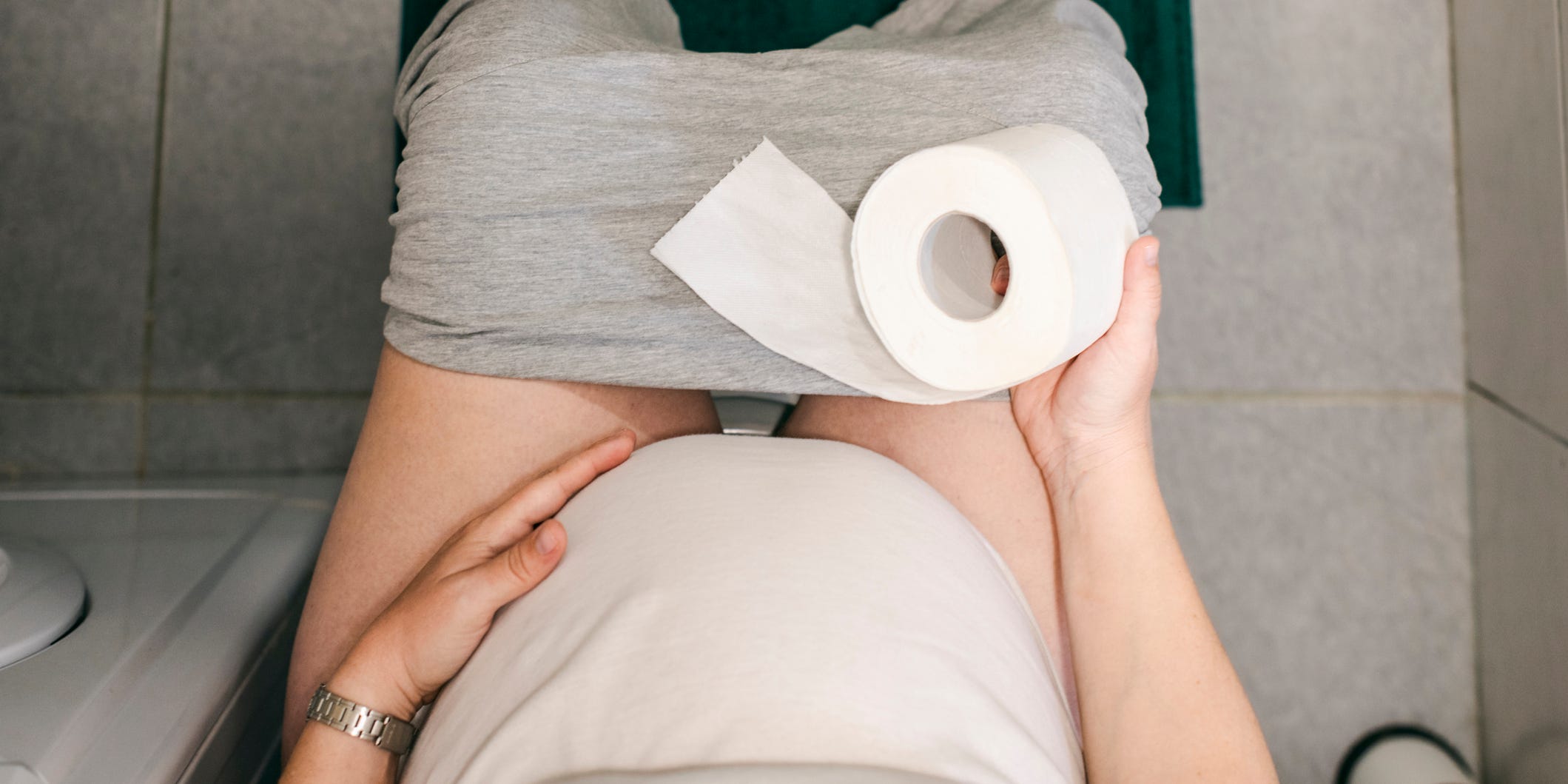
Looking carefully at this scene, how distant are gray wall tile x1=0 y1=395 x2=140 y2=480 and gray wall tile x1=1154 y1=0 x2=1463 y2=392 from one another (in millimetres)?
1554

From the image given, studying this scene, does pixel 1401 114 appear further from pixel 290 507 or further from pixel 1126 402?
pixel 290 507

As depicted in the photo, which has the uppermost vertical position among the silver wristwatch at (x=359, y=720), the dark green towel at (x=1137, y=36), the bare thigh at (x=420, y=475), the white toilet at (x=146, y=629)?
the dark green towel at (x=1137, y=36)

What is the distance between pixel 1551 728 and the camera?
108 cm

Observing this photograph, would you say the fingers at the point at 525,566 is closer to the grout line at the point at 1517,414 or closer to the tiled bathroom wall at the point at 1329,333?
the tiled bathroom wall at the point at 1329,333

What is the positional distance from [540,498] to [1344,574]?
3.88 feet

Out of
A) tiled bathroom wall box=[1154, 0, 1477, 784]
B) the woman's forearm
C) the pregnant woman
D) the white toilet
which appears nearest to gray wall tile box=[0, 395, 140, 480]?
the white toilet

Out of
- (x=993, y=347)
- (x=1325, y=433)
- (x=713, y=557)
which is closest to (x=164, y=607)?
(x=713, y=557)

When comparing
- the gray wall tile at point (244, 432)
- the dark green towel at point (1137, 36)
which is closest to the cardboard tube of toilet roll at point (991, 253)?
the dark green towel at point (1137, 36)

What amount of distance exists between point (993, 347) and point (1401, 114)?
1.08 meters

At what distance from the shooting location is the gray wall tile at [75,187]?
122 cm

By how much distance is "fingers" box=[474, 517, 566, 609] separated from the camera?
1.98ft

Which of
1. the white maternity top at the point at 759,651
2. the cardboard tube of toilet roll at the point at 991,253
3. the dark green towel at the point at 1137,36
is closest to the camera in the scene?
the white maternity top at the point at 759,651

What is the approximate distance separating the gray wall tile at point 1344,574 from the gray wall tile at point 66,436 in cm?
→ 156

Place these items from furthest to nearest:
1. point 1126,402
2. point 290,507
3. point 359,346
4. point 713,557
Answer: point 359,346 → point 290,507 → point 1126,402 → point 713,557
